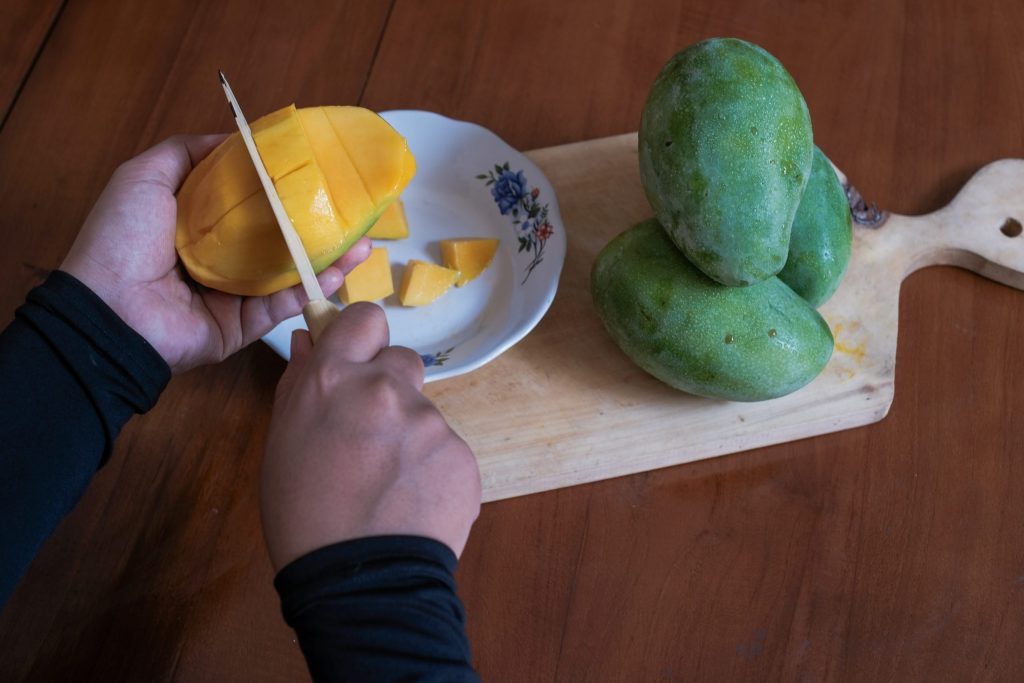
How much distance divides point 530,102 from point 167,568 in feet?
2.14

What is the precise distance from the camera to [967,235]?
94cm

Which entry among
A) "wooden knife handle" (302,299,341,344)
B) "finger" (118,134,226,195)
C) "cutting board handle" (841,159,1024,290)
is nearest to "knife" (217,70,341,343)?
"wooden knife handle" (302,299,341,344)

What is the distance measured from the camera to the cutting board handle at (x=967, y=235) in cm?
93

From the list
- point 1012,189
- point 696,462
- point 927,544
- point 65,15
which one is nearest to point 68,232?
point 65,15

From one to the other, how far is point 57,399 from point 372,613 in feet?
1.17

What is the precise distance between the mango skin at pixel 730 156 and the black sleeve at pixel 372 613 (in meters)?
0.36

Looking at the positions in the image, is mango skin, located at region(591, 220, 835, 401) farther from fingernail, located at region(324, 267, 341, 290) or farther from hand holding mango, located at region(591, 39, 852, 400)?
fingernail, located at region(324, 267, 341, 290)

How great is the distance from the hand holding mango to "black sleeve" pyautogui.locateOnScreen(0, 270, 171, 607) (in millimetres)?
430

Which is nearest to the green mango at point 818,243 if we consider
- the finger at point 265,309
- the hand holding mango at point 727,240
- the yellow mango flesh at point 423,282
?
the hand holding mango at point 727,240

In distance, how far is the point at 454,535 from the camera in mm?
580

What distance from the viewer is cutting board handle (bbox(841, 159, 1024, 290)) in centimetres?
93

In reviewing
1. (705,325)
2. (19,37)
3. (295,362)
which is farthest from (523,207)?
(19,37)

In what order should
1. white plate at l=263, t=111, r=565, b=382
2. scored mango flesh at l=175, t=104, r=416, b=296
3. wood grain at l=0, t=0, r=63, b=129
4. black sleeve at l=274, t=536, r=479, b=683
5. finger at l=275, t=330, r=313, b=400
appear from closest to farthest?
black sleeve at l=274, t=536, r=479, b=683 < finger at l=275, t=330, r=313, b=400 < scored mango flesh at l=175, t=104, r=416, b=296 < white plate at l=263, t=111, r=565, b=382 < wood grain at l=0, t=0, r=63, b=129

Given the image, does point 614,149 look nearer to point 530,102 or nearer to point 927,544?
point 530,102
